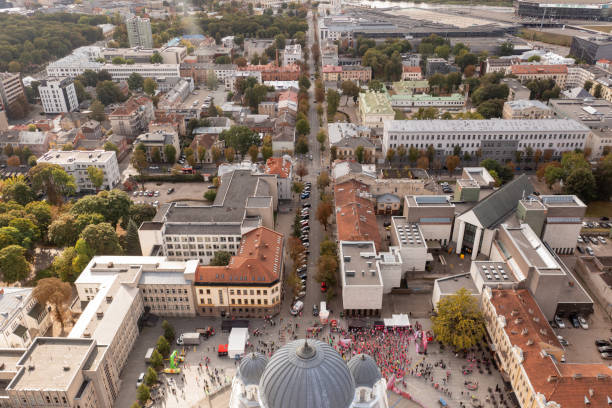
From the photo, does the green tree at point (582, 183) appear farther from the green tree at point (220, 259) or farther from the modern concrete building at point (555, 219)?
the green tree at point (220, 259)

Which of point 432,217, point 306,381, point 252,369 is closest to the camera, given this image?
point 306,381

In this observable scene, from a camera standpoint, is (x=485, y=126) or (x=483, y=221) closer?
(x=483, y=221)

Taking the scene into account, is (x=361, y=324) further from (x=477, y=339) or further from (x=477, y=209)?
(x=477, y=209)

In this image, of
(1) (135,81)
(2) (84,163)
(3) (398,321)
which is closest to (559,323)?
(3) (398,321)

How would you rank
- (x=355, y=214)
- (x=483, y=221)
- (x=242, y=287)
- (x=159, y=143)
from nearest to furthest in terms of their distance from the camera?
(x=242, y=287)
(x=483, y=221)
(x=355, y=214)
(x=159, y=143)

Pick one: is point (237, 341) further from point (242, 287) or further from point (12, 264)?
point (12, 264)

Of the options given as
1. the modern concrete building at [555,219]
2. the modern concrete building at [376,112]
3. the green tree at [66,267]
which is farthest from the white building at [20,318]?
the modern concrete building at [376,112]

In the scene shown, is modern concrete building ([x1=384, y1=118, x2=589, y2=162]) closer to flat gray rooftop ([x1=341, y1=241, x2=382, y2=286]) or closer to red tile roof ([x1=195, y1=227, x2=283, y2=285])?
flat gray rooftop ([x1=341, y1=241, x2=382, y2=286])
